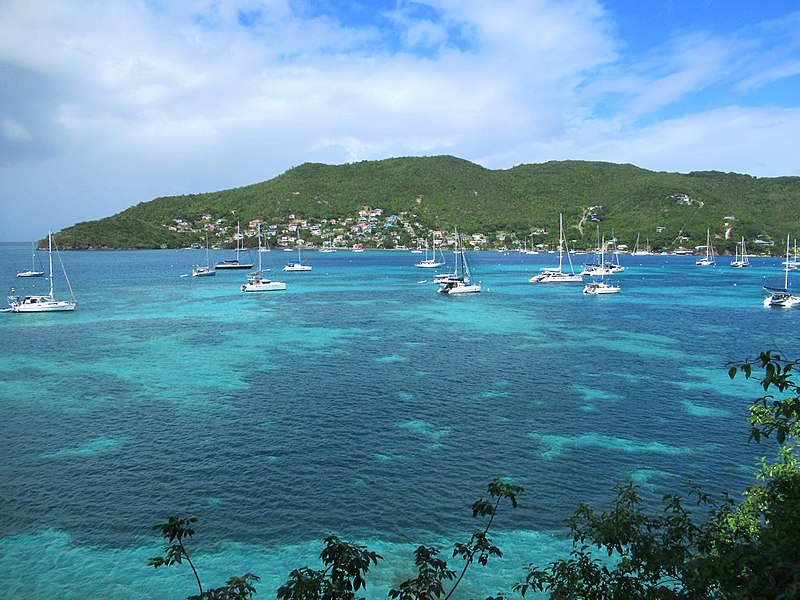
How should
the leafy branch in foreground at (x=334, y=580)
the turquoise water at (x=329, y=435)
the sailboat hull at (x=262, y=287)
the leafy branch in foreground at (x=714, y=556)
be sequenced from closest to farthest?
the leafy branch in foreground at (x=714, y=556) < the leafy branch in foreground at (x=334, y=580) < the turquoise water at (x=329, y=435) < the sailboat hull at (x=262, y=287)

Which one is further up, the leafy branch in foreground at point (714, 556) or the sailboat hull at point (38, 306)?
the leafy branch in foreground at point (714, 556)

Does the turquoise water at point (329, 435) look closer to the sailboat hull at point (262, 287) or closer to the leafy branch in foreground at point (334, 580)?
the leafy branch in foreground at point (334, 580)

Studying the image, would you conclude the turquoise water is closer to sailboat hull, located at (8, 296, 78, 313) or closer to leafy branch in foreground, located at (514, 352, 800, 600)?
sailboat hull, located at (8, 296, 78, 313)

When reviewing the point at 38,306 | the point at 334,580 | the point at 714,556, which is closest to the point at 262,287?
the point at 38,306

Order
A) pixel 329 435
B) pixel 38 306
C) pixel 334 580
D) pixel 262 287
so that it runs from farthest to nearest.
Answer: pixel 262 287
pixel 38 306
pixel 329 435
pixel 334 580

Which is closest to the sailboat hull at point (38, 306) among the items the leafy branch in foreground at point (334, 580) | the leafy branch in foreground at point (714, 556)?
the leafy branch in foreground at point (334, 580)

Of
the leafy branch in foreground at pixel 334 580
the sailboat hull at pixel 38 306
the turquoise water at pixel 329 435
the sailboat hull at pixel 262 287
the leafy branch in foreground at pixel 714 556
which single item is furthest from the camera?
the sailboat hull at pixel 262 287

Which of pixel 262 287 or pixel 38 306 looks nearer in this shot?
pixel 38 306

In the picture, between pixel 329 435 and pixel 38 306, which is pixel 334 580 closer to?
pixel 329 435

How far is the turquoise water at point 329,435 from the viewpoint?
16.5 metres

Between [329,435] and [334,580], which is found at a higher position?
[334,580]

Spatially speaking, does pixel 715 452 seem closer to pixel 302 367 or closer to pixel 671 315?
pixel 302 367

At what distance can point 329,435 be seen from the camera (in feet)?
80.0

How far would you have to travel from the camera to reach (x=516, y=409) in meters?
28.1
